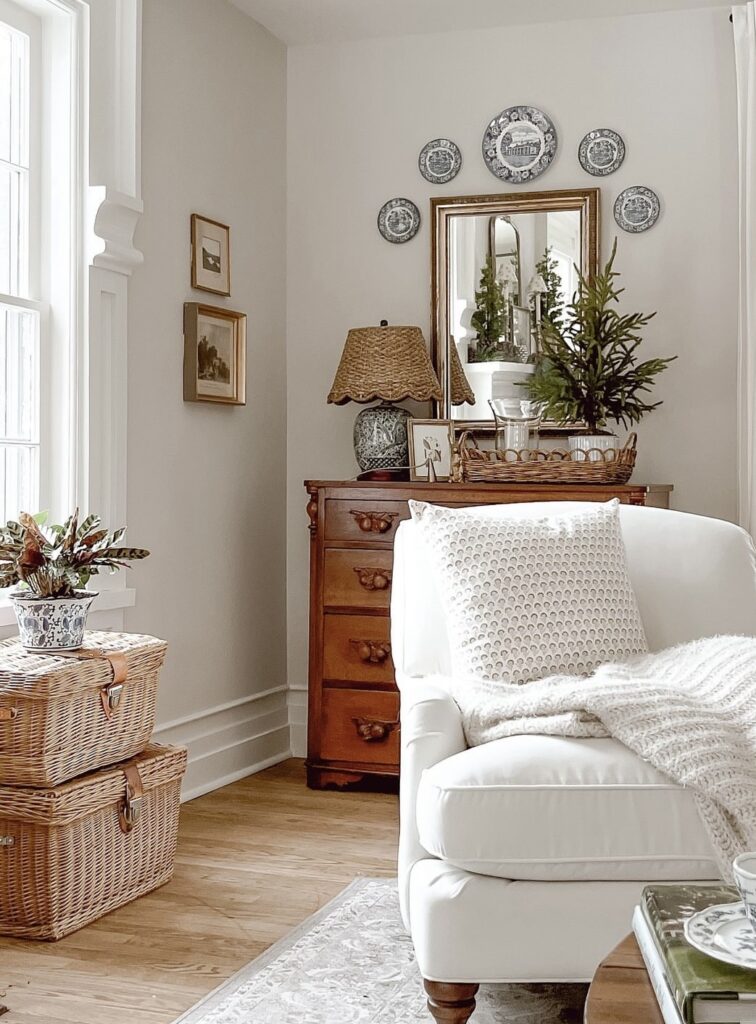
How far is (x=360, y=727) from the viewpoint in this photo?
12.7 ft

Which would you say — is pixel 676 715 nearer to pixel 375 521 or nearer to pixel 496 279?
pixel 375 521

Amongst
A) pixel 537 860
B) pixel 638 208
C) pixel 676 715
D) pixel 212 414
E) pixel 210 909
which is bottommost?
pixel 210 909

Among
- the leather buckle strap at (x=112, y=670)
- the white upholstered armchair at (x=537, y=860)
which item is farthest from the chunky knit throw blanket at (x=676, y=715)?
the leather buckle strap at (x=112, y=670)

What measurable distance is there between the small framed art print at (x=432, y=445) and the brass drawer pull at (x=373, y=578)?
1.07 ft

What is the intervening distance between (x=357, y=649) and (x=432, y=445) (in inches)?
27.7

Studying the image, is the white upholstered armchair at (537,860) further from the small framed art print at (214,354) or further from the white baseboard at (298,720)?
the white baseboard at (298,720)

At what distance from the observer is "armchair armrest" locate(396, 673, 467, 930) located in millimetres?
2156

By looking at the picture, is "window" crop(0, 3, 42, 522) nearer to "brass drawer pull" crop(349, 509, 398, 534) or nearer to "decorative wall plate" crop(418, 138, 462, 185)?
"brass drawer pull" crop(349, 509, 398, 534)

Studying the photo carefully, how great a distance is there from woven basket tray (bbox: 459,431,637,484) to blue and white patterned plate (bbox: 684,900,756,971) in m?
2.39

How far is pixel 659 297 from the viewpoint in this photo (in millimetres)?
4062

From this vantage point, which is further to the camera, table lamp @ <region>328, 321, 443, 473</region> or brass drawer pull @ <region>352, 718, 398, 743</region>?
table lamp @ <region>328, 321, 443, 473</region>

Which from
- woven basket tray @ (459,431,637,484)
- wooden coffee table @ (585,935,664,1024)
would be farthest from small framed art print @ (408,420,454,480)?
wooden coffee table @ (585,935,664,1024)

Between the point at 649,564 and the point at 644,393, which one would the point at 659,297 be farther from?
the point at 649,564

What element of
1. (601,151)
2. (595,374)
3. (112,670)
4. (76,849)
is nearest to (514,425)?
(595,374)
